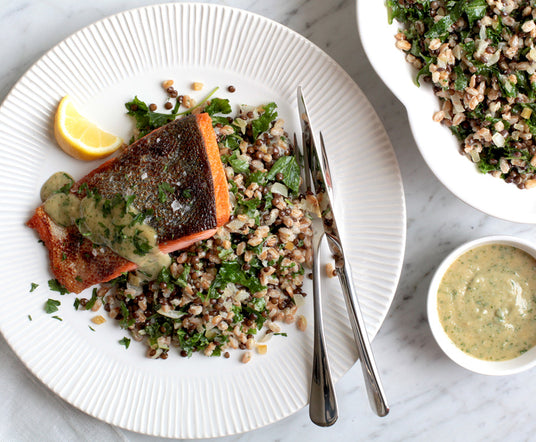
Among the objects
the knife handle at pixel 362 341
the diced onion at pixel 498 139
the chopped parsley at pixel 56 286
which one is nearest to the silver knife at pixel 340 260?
the knife handle at pixel 362 341

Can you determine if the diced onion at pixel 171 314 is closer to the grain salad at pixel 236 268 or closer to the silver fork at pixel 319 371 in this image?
the grain salad at pixel 236 268

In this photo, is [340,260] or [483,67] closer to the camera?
[483,67]

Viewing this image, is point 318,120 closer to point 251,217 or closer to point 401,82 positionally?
point 401,82

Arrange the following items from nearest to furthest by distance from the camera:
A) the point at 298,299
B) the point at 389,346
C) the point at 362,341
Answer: the point at 362,341 → the point at 298,299 → the point at 389,346

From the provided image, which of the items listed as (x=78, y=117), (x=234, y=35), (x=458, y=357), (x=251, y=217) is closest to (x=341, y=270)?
(x=251, y=217)

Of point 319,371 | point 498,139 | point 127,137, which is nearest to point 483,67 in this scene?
point 498,139

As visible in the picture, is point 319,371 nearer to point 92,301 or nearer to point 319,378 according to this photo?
point 319,378
